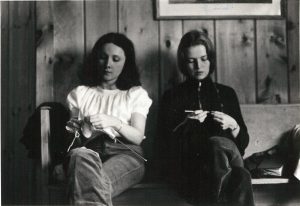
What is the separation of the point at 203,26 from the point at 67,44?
42cm

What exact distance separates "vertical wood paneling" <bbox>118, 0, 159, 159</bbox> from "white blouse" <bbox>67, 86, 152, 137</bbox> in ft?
0.47

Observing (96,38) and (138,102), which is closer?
(138,102)

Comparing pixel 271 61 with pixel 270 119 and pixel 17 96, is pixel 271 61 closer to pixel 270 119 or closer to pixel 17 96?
pixel 270 119

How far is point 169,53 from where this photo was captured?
1374 mm

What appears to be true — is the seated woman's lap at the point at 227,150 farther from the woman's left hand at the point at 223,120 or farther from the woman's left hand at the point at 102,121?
the woman's left hand at the point at 102,121

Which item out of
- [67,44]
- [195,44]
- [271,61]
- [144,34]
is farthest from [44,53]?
[271,61]

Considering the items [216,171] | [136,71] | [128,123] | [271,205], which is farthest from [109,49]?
[271,205]

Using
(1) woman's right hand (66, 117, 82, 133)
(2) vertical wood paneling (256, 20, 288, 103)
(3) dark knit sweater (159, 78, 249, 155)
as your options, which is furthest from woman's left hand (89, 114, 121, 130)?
(2) vertical wood paneling (256, 20, 288, 103)

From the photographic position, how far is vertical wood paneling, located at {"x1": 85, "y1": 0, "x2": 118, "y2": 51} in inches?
53.3

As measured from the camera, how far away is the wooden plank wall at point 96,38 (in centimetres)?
135

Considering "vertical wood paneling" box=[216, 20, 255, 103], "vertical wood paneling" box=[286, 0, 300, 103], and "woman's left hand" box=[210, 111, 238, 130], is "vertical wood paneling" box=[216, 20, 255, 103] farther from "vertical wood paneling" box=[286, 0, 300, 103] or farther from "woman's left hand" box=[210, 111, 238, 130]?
"woman's left hand" box=[210, 111, 238, 130]

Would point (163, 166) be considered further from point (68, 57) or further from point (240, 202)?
point (68, 57)

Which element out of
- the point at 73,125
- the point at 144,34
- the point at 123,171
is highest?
the point at 144,34

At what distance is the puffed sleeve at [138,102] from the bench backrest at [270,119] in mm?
321
